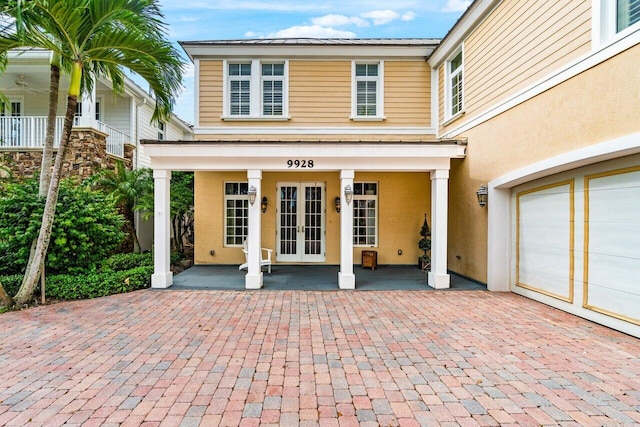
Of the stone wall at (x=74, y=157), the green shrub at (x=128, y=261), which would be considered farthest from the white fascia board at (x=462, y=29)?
the stone wall at (x=74, y=157)

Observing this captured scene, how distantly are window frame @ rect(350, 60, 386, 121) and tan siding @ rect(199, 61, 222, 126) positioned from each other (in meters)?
3.81

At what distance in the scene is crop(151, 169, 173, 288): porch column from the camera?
267 inches

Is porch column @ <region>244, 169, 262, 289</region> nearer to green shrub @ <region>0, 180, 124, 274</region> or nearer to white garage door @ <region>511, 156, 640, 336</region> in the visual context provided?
green shrub @ <region>0, 180, 124, 274</region>

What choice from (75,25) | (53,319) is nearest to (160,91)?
(75,25)

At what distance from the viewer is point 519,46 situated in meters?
5.96

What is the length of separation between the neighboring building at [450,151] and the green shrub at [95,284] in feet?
1.21

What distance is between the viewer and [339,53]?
923 centimetres

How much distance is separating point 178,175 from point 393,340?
353 inches

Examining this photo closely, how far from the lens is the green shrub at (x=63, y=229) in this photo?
19.0 ft

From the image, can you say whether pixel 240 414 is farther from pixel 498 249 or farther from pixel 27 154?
pixel 27 154

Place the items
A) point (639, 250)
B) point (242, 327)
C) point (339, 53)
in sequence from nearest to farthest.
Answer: point (639, 250) → point (242, 327) → point (339, 53)

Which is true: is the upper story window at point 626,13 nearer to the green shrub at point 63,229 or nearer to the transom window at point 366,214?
the transom window at point 366,214

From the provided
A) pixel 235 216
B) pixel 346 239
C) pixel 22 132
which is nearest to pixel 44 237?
pixel 235 216

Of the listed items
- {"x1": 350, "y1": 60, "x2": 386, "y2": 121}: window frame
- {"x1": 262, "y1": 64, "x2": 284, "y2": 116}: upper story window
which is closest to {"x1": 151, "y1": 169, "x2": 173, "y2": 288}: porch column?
{"x1": 262, "y1": 64, "x2": 284, "y2": 116}: upper story window
